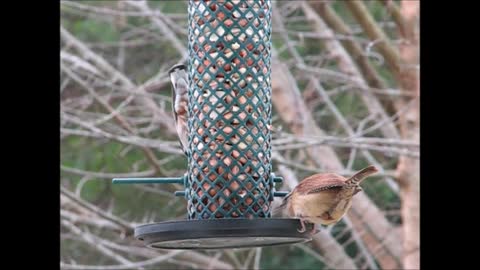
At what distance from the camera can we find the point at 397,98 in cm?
807

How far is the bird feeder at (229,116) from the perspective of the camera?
13.5ft

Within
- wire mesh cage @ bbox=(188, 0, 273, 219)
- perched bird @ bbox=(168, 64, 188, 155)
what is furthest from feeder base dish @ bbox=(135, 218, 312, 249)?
perched bird @ bbox=(168, 64, 188, 155)

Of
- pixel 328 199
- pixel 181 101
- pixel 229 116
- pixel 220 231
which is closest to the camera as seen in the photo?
pixel 220 231

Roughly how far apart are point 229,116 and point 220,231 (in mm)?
664

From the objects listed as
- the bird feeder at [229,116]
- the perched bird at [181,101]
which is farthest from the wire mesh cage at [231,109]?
the perched bird at [181,101]

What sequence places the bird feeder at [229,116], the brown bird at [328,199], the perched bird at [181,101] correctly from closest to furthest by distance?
the brown bird at [328,199] → the bird feeder at [229,116] → the perched bird at [181,101]

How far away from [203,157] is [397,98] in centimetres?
409

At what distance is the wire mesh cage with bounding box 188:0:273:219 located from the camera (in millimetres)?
4137

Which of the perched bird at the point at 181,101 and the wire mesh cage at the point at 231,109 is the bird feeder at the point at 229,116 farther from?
the perched bird at the point at 181,101

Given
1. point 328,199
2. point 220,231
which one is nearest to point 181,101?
point 328,199

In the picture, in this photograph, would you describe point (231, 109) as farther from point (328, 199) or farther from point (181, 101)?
point (181, 101)

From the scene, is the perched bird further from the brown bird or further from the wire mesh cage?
the brown bird

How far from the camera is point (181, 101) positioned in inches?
196
